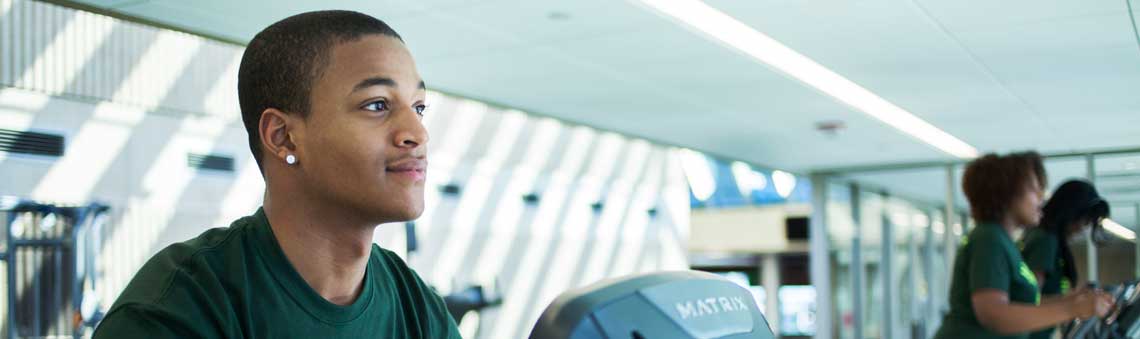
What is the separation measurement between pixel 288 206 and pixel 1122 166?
8.68 metres

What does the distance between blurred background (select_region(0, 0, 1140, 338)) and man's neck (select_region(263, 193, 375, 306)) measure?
0.44 m

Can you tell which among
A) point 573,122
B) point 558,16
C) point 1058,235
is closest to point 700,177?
point 573,122

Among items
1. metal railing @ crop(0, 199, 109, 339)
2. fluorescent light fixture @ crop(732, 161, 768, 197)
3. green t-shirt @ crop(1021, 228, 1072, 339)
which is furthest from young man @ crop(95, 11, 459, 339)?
fluorescent light fixture @ crop(732, 161, 768, 197)

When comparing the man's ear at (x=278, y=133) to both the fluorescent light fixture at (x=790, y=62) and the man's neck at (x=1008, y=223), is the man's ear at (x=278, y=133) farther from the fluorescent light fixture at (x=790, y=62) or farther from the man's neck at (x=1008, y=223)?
the fluorescent light fixture at (x=790, y=62)

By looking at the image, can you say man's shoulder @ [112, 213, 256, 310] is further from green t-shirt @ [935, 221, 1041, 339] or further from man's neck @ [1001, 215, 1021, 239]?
man's neck @ [1001, 215, 1021, 239]

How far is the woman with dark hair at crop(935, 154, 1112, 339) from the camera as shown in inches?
108

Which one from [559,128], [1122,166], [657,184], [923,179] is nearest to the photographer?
[1122,166]

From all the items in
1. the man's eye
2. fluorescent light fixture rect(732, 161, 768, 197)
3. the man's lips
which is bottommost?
the man's lips

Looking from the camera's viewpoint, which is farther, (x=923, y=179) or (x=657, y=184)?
(x=657, y=184)

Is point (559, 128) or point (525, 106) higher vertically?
point (559, 128)

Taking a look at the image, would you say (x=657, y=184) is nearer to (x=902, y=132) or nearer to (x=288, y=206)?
(x=902, y=132)

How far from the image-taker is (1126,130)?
7621mm

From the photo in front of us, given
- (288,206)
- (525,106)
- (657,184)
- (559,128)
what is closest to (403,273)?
(288,206)

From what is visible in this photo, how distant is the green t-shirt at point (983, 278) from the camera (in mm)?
2801
